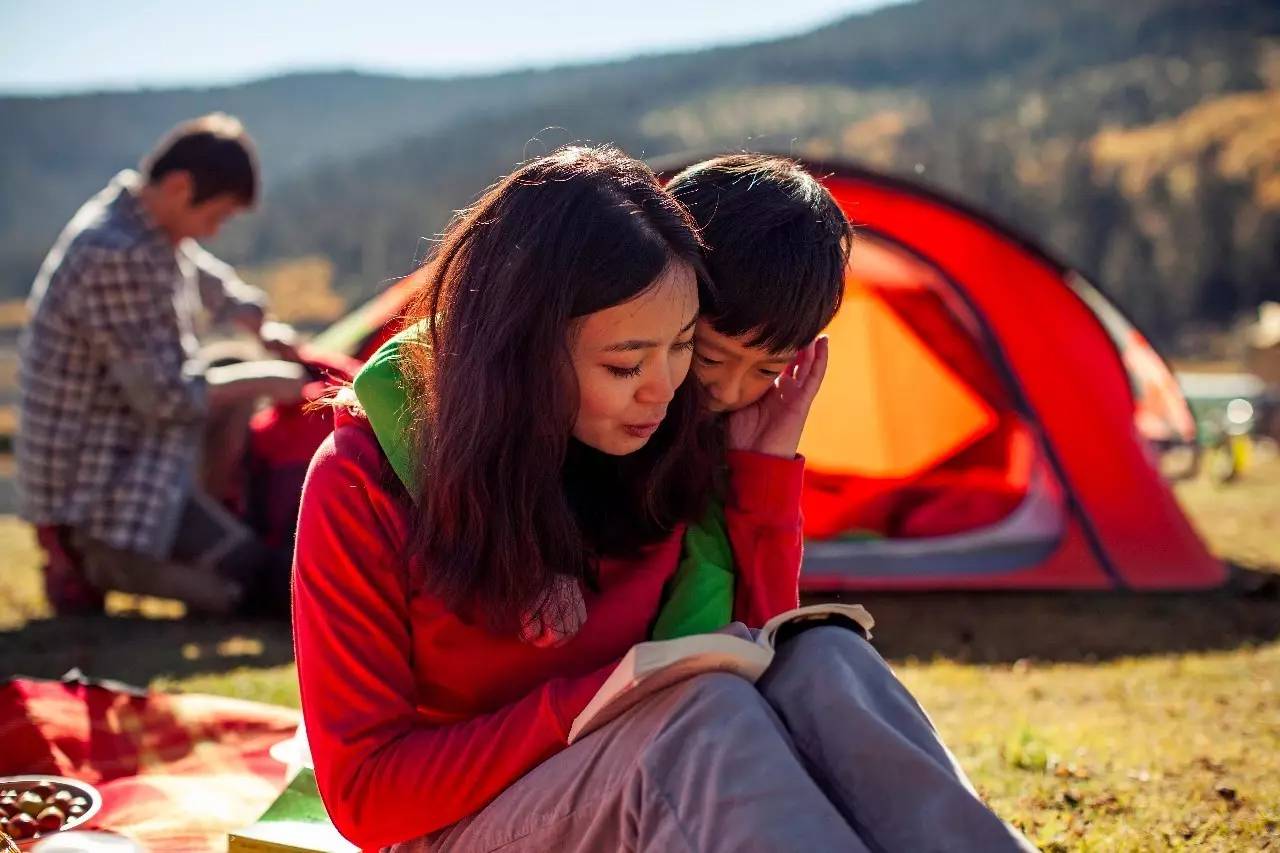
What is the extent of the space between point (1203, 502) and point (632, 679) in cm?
666

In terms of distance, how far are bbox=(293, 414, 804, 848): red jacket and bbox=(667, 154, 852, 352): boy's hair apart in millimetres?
613

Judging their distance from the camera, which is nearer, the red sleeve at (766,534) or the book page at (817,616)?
the book page at (817,616)

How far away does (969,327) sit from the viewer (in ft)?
17.7

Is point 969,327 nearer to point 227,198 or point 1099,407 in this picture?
point 1099,407

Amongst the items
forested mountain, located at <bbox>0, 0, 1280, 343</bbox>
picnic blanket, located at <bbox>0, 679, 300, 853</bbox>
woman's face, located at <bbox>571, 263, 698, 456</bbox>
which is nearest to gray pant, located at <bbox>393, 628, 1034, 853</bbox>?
woman's face, located at <bbox>571, 263, 698, 456</bbox>

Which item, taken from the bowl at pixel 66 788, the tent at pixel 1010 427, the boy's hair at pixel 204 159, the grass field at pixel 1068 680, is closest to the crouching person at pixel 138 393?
the boy's hair at pixel 204 159

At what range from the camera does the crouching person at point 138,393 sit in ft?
14.5

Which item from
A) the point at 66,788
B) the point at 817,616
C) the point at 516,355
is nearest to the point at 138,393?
the point at 66,788

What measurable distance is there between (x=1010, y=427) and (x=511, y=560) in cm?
455

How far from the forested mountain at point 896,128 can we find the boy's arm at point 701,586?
57.6 ft

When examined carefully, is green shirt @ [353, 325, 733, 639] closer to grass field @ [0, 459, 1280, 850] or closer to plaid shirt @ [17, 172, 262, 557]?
grass field @ [0, 459, 1280, 850]

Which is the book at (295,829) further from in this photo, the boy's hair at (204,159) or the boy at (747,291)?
the boy's hair at (204,159)

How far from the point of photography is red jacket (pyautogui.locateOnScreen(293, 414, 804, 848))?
5.41ft

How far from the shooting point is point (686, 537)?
2088 mm
